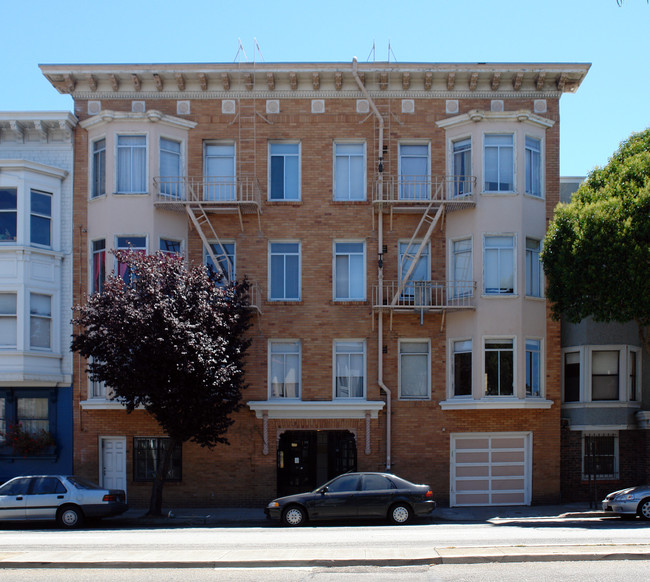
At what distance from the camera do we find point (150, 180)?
25.5 meters

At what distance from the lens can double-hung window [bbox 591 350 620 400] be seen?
26031 mm

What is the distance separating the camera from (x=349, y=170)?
1036 inches

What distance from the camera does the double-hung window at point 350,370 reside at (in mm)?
25812

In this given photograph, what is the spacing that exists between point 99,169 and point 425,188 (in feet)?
32.3

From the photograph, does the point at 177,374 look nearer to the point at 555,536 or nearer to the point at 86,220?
the point at 86,220

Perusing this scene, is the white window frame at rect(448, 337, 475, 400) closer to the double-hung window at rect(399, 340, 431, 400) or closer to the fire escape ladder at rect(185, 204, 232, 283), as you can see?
the double-hung window at rect(399, 340, 431, 400)

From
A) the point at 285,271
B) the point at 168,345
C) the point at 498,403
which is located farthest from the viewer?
the point at 285,271

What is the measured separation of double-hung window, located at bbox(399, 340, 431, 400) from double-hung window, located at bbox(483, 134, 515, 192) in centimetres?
508

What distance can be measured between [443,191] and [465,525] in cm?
989

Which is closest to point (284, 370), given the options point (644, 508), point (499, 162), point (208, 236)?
point (208, 236)

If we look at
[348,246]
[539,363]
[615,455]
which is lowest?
[615,455]

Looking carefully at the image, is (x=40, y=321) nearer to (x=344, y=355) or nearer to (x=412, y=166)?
(x=344, y=355)

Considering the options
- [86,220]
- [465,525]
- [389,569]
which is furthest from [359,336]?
[389,569]

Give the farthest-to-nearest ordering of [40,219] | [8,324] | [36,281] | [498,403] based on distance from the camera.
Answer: [40,219]
[36,281]
[8,324]
[498,403]
